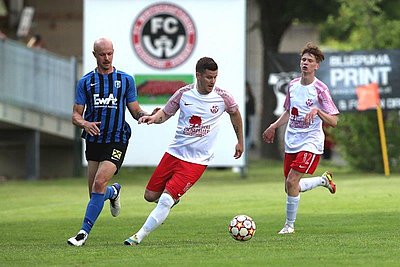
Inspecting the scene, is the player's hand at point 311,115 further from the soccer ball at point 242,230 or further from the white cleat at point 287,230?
the soccer ball at point 242,230

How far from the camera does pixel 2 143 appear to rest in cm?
3166

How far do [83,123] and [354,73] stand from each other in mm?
16173

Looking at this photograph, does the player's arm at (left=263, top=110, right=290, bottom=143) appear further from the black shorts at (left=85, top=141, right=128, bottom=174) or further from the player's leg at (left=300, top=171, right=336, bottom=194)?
the black shorts at (left=85, top=141, right=128, bottom=174)

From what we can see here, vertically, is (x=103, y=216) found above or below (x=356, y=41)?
below

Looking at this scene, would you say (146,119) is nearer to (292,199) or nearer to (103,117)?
(103,117)

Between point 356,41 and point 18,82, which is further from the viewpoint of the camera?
point 356,41

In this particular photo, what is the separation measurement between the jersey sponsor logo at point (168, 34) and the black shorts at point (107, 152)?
543 inches

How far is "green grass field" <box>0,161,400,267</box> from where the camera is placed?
488 inches

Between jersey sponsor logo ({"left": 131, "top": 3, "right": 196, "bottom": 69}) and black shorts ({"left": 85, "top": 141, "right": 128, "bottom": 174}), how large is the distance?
13.8 m

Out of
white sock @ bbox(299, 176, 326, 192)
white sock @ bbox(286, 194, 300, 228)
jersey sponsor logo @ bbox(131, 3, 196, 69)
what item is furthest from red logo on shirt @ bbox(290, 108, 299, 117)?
jersey sponsor logo @ bbox(131, 3, 196, 69)

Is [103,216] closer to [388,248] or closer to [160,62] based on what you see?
[388,248]

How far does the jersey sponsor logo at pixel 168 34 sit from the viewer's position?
2822 centimetres

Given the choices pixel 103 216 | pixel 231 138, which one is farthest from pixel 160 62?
pixel 103 216

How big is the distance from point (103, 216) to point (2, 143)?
13.2m
